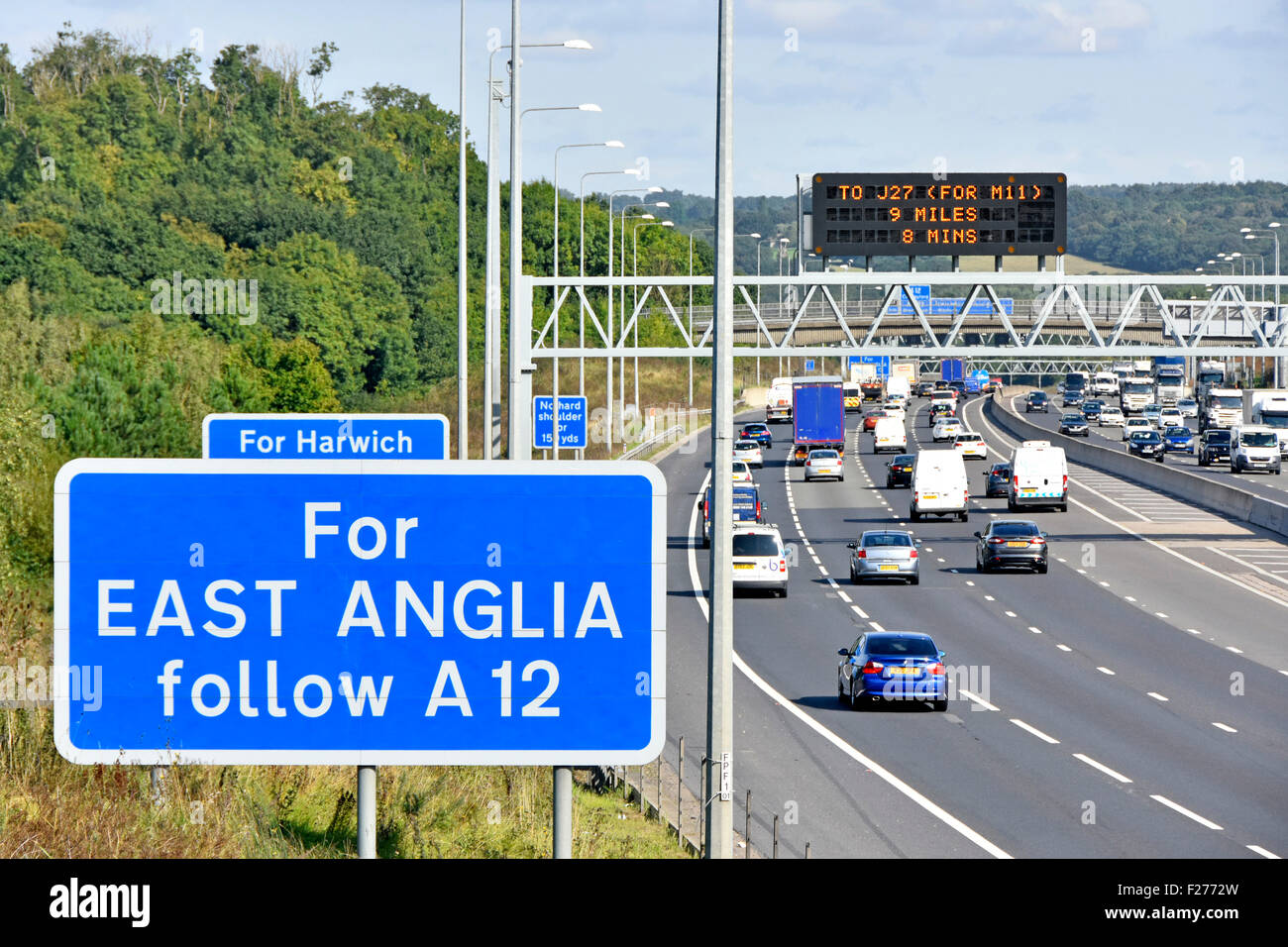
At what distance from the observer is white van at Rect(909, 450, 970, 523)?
61969 mm

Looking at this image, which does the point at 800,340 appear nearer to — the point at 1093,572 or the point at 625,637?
the point at 1093,572

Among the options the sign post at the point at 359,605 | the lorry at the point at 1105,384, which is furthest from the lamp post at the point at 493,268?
the lorry at the point at 1105,384

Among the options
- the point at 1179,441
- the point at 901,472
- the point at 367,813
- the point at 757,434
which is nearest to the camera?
the point at 367,813

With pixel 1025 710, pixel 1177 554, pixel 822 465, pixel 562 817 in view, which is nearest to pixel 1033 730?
pixel 1025 710

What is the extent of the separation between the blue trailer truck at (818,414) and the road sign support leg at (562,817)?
8166cm

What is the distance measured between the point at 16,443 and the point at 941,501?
35248 mm

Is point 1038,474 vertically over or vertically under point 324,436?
under

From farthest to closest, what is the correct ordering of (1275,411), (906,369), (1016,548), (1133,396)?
(906,369) < (1133,396) < (1275,411) < (1016,548)

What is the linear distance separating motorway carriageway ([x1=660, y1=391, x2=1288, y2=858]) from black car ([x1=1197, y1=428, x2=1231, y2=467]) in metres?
28.9

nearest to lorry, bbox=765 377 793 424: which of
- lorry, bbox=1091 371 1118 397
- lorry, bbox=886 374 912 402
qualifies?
lorry, bbox=886 374 912 402

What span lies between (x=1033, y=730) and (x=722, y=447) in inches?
632

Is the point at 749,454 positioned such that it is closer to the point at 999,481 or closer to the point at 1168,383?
the point at 999,481

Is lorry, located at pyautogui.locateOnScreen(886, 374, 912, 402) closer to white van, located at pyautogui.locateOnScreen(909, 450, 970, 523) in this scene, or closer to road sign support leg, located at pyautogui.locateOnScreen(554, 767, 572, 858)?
white van, located at pyautogui.locateOnScreen(909, 450, 970, 523)

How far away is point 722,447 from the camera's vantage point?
11.8m
